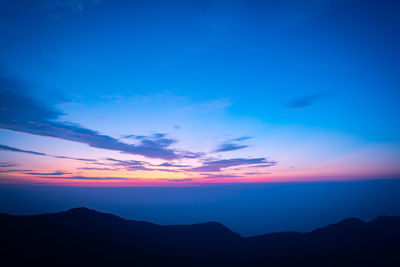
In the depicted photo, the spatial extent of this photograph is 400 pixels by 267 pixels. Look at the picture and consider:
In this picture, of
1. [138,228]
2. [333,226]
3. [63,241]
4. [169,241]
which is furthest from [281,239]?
[63,241]

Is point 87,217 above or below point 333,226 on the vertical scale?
above

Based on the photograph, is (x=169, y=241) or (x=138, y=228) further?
(x=138, y=228)

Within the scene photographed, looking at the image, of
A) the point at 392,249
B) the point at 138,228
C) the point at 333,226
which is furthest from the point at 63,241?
the point at 333,226

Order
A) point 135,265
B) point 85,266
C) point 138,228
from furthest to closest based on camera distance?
point 138,228 < point 135,265 < point 85,266

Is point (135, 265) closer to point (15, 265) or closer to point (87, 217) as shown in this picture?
point (15, 265)

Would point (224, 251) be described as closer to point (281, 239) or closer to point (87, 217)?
point (281, 239)

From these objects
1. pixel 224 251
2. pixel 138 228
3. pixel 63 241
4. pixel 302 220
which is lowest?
pixel 302 220

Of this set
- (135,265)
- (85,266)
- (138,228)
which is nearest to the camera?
(85,266)
